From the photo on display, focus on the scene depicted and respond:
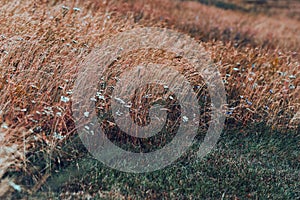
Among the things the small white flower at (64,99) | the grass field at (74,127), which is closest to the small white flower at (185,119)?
the grass field at (74,127)

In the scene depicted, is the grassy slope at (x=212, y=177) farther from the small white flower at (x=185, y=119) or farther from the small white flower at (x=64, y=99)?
the small white flower at (x=64, y=99)

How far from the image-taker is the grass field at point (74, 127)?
3.28 metres

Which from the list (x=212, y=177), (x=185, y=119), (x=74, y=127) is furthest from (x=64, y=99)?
(x=212, y=177)

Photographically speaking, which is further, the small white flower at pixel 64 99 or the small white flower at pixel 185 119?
the small white flower at pixel 185 119

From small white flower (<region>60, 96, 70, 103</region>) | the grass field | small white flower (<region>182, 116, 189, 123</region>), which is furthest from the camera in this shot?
small white flower (<region>182, 116, 189, 123</region>)

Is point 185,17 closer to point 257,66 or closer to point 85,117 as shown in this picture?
point 257,66

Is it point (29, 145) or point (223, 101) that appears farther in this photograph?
point (223, 101)

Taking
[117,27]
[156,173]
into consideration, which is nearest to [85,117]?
[156,173]

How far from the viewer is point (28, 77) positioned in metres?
3.80

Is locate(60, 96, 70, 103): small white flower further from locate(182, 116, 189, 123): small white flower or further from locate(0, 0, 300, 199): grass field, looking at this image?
locate(182, 116, 189, 123): small white flower

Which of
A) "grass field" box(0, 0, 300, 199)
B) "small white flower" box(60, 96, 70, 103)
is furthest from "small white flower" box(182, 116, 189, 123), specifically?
"small white flower" box(60, 96, 70, 103)

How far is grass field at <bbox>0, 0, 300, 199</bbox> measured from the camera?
3.28 metres

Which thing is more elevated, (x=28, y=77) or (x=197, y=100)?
(x=28, y=77)

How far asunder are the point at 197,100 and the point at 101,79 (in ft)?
3.23
